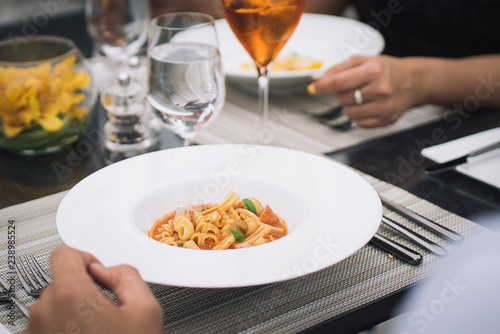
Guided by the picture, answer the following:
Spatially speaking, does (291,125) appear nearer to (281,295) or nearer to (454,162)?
(454,162)

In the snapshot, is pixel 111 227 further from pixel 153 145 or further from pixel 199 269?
pixel 153 145

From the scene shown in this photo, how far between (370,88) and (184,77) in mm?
507

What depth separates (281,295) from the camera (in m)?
0.66

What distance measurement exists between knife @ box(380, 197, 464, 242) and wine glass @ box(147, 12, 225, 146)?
0.36m

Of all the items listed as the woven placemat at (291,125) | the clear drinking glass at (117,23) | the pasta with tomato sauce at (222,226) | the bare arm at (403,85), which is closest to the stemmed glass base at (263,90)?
the woven placemat at (291,125)

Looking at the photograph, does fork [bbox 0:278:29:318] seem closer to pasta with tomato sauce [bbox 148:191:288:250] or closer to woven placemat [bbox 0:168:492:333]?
woven placemat [bbox 0:168:492:333]

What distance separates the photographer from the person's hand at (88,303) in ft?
1.53

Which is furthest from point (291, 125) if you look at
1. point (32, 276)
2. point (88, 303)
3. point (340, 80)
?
point (88, 303)

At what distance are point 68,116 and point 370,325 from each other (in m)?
0.72

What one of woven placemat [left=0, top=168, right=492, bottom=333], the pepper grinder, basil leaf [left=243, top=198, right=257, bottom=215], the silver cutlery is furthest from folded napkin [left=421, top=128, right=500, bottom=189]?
the pepper grinder

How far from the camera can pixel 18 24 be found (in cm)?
203

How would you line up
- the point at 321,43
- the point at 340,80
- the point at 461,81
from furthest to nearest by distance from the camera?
the point at 321,43
the point at 461,81
the point at 340,80

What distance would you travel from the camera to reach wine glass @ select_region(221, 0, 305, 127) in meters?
0.94

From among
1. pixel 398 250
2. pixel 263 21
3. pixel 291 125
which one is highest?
pixel 263 21
